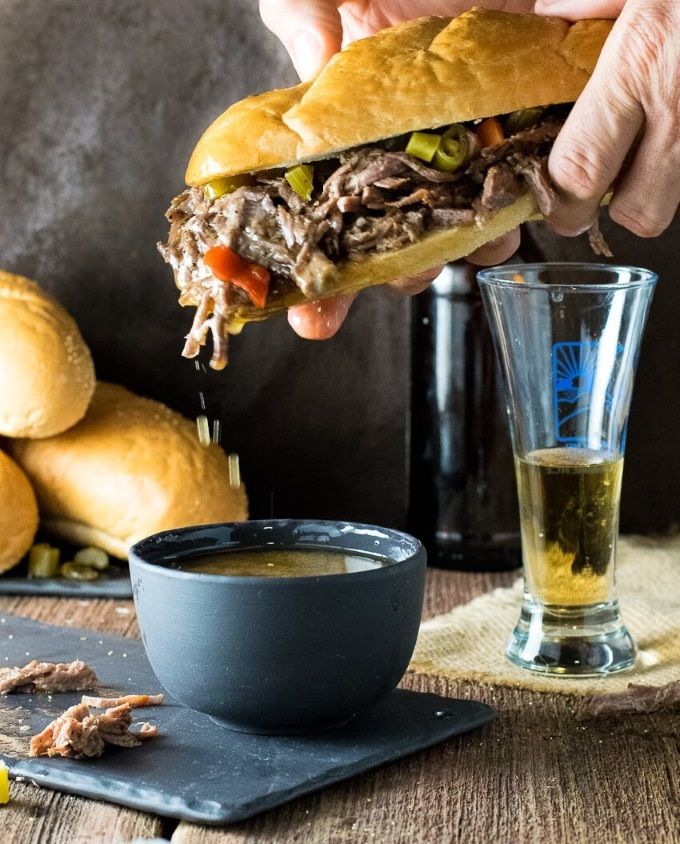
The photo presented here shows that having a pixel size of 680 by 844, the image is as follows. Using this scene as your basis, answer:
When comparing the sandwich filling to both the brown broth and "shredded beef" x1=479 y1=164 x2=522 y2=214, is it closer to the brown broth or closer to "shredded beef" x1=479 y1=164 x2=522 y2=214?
"shredded beef" x1=479 y1=164 x2=522 y2=214

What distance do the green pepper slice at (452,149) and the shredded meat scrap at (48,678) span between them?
625mm

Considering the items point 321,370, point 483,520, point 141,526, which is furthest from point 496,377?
point 141,526

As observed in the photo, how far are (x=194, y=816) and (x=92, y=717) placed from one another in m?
0.17

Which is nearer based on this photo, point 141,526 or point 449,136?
point 449,136

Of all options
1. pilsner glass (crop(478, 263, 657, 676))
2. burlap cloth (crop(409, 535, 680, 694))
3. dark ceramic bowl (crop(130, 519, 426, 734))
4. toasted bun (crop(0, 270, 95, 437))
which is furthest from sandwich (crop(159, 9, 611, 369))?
toasted bun (crop(0, 270, 95, 437))

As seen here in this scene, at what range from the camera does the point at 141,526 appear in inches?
72.1

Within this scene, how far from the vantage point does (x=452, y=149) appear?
49.8 inches

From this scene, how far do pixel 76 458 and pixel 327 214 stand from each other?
0.78 meters

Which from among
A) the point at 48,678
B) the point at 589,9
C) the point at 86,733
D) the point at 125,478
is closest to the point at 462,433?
the point at 125,478

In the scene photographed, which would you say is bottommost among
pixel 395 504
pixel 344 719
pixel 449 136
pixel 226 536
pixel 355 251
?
pixel 395 504

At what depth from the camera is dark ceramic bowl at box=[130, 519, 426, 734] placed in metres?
1.09

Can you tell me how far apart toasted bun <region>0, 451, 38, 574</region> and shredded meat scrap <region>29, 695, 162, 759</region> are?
0.68 meters

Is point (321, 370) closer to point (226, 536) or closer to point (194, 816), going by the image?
point (226, 536)

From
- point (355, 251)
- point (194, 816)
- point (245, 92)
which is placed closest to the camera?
point (194, 816)
